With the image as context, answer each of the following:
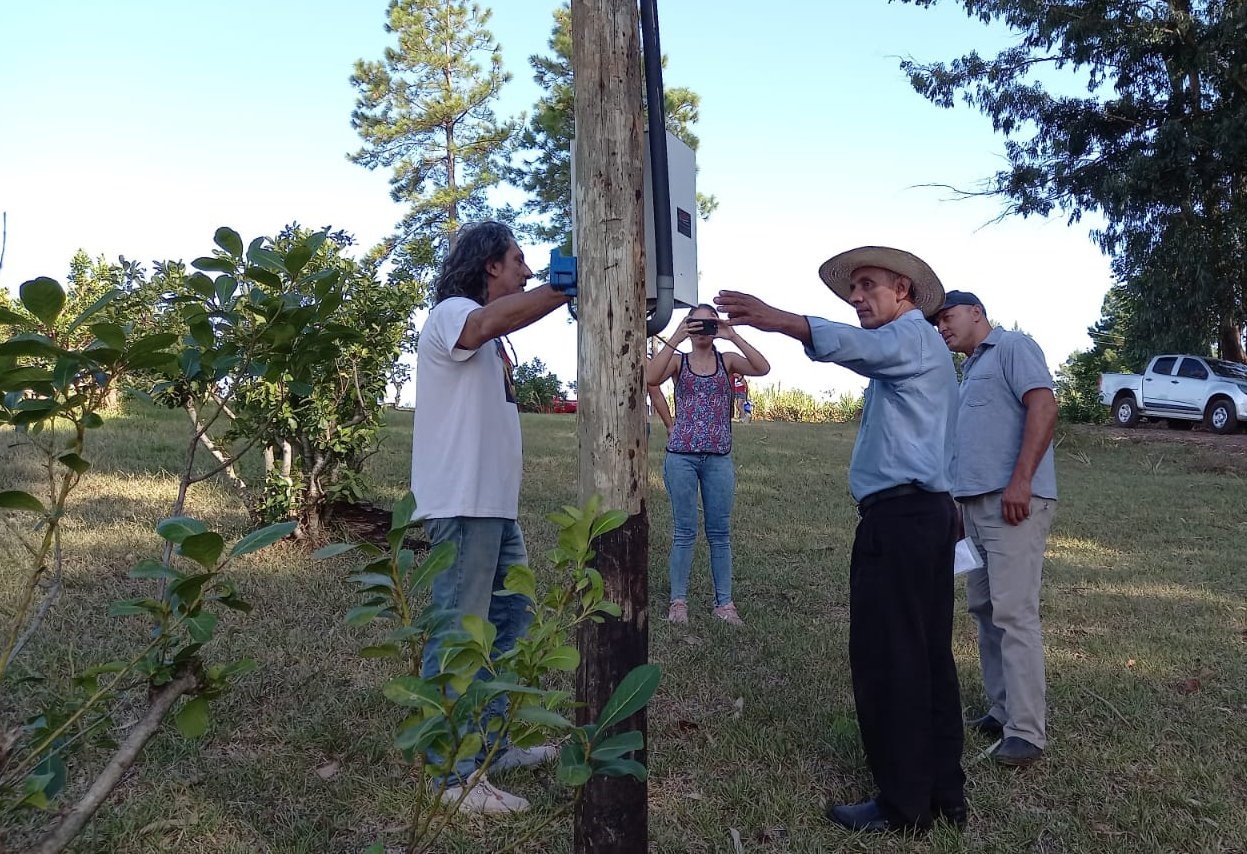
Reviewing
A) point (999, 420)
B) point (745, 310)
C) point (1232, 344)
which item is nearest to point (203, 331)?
point (745, 310)

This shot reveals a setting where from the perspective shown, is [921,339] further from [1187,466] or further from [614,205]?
[1187,466]

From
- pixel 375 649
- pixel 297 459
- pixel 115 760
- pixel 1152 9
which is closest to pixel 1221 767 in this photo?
pixel 375 649

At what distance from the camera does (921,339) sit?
3568 millimetres

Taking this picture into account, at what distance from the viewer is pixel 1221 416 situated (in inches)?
832

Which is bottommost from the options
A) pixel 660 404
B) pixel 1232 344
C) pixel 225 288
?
pixel 660 404

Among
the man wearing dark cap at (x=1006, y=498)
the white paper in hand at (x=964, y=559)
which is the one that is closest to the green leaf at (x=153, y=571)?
the white paper in hand at (x=964, y=559)

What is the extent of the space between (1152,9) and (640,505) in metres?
19.1

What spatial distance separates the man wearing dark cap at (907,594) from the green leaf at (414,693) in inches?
87.6

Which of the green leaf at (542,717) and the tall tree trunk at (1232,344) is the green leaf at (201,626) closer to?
the green leaf at (542,717)

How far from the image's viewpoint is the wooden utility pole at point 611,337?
9.21 feet

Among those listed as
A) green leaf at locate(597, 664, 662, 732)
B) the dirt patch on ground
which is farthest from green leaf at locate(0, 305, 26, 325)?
the dirt patch on ground

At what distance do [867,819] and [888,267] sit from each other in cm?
204

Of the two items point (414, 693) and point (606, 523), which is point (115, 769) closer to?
point (414, 693)

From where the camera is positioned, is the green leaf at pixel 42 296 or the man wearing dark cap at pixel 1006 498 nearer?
the green leaf at pixel 42 296
